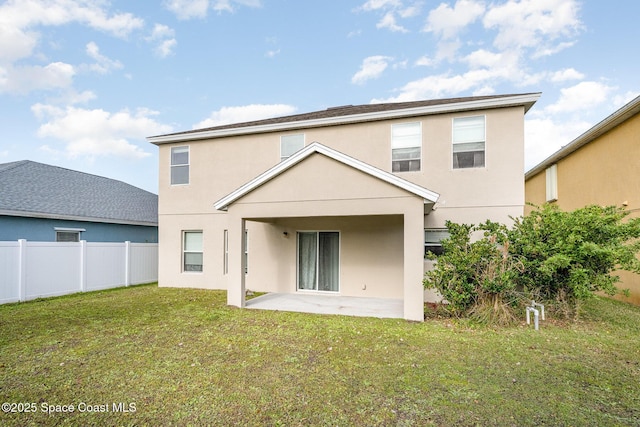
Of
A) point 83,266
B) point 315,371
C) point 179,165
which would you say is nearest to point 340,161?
point 315,371

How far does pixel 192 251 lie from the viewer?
1232cm

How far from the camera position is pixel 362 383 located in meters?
4.29

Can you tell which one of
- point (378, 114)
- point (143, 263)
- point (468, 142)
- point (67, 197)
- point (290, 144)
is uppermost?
point (378, 114)

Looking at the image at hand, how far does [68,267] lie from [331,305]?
917 cm

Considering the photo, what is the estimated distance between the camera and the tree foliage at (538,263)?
700 centimetres

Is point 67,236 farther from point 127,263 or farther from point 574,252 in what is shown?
point 574,252

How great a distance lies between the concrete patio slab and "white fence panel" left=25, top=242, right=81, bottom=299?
6.56 m

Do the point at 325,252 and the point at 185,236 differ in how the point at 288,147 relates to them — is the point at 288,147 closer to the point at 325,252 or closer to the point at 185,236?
the point at 325,252

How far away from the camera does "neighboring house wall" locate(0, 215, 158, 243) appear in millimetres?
10750

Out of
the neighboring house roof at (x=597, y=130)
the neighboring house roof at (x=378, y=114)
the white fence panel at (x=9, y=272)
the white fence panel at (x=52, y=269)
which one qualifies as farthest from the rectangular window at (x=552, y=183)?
the white fence panel at (x=9, y=272)

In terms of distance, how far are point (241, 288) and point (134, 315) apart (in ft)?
8.80

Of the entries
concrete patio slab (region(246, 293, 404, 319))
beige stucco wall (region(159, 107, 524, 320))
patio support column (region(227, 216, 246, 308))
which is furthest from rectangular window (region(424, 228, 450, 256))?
patio support column (region(227, 216, 246, 308))

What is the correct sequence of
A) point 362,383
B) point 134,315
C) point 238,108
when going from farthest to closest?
1. point 238,108
2. point 134,315
3. point 362,383

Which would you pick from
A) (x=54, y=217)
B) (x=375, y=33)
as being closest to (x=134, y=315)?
(x=54, y=217)
